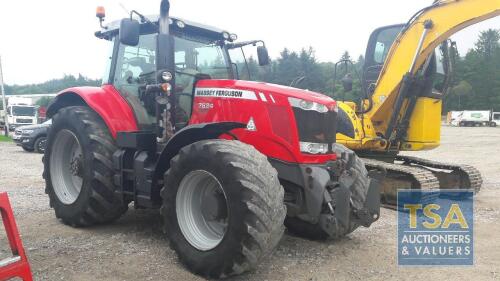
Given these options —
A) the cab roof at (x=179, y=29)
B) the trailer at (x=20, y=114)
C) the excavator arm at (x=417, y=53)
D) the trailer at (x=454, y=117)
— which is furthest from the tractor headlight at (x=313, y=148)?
the trailer at (x=454, y=117)

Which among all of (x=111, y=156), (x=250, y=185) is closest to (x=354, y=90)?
(x=111, y=156)

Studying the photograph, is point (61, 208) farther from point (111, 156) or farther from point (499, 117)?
point (499, 117)

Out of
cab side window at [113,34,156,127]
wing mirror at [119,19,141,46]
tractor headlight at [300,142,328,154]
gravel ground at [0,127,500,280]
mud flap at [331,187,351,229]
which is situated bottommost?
gravel ground at [0,127,500,280]

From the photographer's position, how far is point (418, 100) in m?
8.60

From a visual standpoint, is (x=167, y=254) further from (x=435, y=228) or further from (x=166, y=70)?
(x=435, y=228)

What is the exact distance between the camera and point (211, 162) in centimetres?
413

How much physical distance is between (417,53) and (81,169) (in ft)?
19.6

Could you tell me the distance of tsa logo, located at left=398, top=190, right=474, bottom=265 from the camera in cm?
499

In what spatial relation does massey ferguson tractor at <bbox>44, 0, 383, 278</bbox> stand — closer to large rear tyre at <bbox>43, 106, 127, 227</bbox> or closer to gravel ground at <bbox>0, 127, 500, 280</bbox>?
large rear tyre at <bbox>43, 106, 127, 227</bbox>

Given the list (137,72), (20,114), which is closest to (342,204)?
(137,72)

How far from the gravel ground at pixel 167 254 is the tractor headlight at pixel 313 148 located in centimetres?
114

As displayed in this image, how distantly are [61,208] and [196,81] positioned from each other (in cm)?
253

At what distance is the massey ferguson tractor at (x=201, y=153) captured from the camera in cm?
401

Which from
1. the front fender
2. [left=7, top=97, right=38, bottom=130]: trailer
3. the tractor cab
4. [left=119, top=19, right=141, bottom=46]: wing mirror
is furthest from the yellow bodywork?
[left=7, top=97, right=38, bottom=130]: trailer
